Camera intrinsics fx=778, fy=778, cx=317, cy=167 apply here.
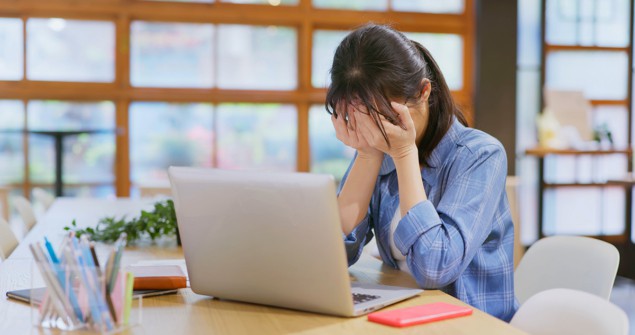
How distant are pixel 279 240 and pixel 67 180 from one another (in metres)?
5.81

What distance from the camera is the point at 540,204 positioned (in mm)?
6926

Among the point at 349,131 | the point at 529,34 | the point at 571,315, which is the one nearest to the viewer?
the point at 571,315

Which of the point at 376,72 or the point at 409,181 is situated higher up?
the point at 376,72

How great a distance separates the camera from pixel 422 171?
1.89m

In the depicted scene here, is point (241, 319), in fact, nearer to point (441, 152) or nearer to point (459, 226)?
point (459, 226)

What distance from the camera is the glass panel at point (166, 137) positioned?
6.78 m

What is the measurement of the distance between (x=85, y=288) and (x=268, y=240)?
32 cm

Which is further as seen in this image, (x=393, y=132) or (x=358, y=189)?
(x=358, y=189)

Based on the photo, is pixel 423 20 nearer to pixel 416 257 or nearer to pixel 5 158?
pixel 5 158

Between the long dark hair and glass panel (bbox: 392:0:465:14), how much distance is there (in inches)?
216

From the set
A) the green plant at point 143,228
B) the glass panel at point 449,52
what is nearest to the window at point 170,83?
the glass panel at point 449,52

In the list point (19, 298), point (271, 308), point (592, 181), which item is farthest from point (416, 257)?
point (592, 181)

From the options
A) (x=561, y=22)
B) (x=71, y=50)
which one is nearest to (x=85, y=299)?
(x=71, y=50)

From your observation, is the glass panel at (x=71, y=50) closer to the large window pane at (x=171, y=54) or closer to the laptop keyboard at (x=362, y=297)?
the large window pane at (x=171, y=54)
